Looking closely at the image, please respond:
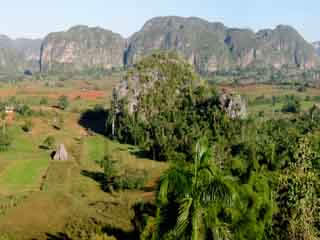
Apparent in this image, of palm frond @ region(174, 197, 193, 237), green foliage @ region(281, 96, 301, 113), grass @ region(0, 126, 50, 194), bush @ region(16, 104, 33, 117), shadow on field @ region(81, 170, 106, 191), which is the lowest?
grass @ region(0, 126, 50, 194)

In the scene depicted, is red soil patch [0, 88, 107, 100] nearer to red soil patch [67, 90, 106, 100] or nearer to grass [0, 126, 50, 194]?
red soil patch [67, 90, 106, 100]

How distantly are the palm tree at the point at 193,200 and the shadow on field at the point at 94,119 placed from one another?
199 ft

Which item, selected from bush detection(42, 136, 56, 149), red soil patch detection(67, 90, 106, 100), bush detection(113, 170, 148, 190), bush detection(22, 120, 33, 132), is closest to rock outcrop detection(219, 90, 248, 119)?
bush detection(42, 136, 56, 149)

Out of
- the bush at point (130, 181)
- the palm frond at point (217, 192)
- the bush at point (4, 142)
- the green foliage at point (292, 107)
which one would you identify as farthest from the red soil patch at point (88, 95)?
the palm frond at point (217, 192)

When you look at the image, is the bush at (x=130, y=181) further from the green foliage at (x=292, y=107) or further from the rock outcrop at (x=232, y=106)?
the green foliage at (x=292, y=107)

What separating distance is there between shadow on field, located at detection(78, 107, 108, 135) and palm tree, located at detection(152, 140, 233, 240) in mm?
60640

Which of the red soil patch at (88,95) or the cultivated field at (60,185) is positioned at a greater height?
the red soil patch at (88,95)

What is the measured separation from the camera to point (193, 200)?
1126 cm

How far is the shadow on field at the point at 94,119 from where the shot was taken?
73.8 metres

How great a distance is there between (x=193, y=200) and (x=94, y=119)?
2752 inches

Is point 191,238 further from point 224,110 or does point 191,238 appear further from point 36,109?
point 36,109

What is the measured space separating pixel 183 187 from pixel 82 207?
2159cm

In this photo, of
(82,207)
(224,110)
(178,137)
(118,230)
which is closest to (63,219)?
(82,207)

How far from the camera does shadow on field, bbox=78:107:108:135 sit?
73.8m
